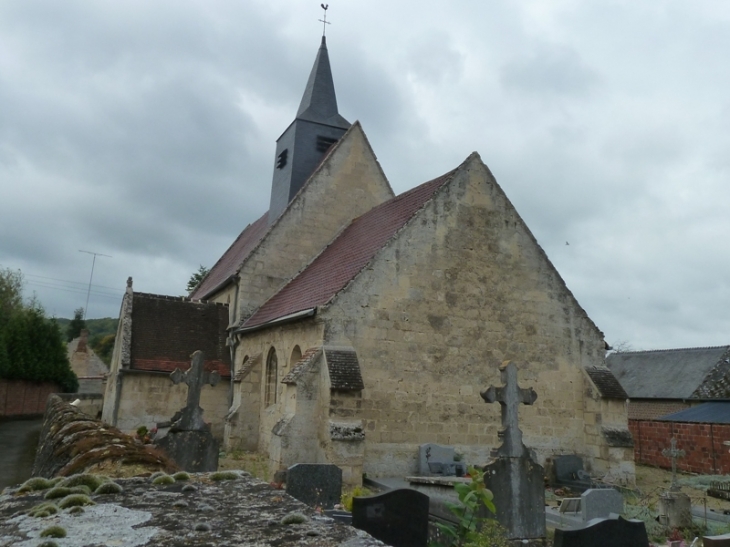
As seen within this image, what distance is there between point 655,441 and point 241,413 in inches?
538

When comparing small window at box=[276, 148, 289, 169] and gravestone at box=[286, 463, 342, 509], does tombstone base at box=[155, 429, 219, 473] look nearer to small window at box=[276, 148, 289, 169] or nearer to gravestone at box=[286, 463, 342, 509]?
gravestone at box=[286, 463, 342, 509]

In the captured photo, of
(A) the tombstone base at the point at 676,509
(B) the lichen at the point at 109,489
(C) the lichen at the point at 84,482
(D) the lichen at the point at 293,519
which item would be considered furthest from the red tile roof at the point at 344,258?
(D) the lichen at the point at 293,519

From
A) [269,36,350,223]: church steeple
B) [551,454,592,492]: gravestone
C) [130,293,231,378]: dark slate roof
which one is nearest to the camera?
[551,454,592,492]: gravestone

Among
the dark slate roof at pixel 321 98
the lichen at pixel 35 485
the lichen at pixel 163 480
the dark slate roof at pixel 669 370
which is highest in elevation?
the dark slate roof at pixel 321 98

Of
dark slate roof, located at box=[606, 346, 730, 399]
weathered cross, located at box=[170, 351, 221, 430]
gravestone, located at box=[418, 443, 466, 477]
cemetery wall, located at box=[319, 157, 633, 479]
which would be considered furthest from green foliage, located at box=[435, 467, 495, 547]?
dark slate roof, located at box=[606, 346, 730, 399]

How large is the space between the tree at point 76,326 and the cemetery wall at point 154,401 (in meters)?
60.8

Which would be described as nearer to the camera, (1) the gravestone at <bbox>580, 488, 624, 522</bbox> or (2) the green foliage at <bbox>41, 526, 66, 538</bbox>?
(2) the green foliage at <bbox>41, 526, 66, 538</bbox>

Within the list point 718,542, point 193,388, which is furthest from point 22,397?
point 718,542

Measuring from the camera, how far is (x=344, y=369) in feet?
38.4

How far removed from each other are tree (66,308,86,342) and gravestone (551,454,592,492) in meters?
70.1

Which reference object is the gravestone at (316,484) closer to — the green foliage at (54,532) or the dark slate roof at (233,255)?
the green foliage at (54,532)

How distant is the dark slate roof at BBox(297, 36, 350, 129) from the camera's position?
904 inches

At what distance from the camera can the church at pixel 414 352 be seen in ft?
39.6

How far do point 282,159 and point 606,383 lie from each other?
15.0 meters
